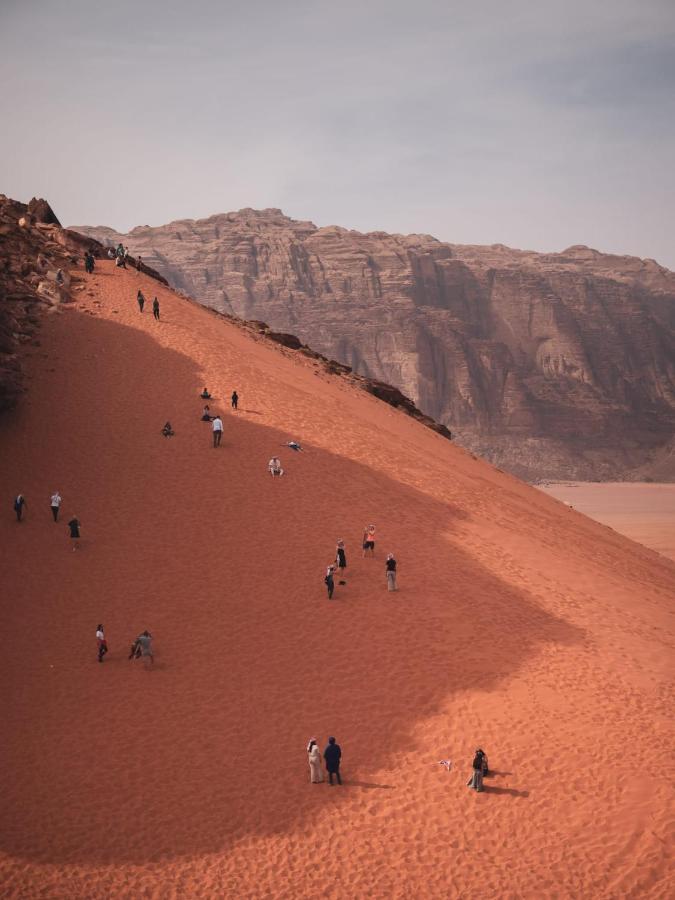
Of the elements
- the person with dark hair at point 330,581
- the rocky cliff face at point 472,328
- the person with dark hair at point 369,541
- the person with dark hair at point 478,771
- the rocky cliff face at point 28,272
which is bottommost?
the person with dark hair at point 478,771

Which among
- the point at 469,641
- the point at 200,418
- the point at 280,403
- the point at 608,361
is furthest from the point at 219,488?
the point at 608,361

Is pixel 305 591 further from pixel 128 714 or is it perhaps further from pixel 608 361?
pixel 608 361

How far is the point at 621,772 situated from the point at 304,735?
745cm

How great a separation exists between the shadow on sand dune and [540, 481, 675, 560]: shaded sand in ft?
147

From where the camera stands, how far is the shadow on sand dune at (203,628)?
1780cm

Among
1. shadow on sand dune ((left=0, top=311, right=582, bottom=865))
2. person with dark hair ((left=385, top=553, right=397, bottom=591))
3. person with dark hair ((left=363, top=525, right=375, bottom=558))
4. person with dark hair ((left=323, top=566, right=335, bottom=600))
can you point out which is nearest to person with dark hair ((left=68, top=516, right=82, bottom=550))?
shadow on sand dune ((left=0, top=311, right=582, bottom=865))

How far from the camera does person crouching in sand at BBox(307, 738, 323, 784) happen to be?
Answer: 59.7 feet

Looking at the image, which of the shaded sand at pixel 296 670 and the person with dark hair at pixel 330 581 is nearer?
the shaded sand at pixel 296 670

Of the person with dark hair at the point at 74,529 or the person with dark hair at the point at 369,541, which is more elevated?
the person with dark hair at the point at 74,529

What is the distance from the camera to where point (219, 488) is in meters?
31.6

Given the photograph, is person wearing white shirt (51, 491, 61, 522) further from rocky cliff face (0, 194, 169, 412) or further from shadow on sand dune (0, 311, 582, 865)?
rocky cliff face (0, 194, 169, 412)

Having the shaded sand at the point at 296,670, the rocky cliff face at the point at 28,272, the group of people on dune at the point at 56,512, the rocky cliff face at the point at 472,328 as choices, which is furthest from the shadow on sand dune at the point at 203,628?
the rocky cliff face at the point at 472,328

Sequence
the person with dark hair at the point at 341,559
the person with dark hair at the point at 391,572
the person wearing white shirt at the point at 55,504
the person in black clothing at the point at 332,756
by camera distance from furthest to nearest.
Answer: the person wearing white shirt at the point at 55,504
the person with dark hair at the point at 341,559
the person with dark hair at the point at 391,572
the person in black clothing at the point at 332,756

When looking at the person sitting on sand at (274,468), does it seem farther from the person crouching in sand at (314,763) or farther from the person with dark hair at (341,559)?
the person crouching in sand at (314,763)
